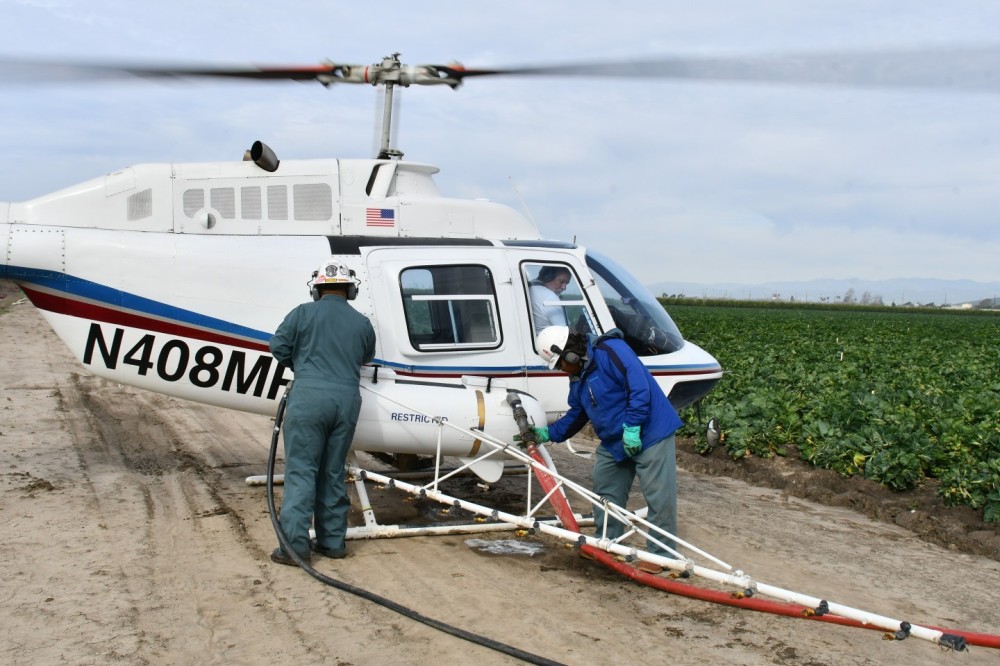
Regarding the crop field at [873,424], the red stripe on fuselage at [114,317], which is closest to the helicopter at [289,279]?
the red stripe on fuselage at [114,317]

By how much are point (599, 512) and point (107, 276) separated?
4476mm

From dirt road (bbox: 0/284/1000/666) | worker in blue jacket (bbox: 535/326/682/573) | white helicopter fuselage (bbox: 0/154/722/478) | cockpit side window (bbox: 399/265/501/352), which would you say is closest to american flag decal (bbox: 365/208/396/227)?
white helicopter fuselage (bbox: 0/154/722/478)

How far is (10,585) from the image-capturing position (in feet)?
18.6

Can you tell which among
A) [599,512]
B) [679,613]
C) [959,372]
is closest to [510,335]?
[599,512]

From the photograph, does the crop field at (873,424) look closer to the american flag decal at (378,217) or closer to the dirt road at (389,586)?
the dirt road at (389,586)

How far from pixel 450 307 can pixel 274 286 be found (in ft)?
4.89

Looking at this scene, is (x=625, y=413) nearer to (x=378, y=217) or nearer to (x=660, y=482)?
(x=660, y=482)

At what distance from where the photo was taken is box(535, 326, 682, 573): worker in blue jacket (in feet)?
21.0

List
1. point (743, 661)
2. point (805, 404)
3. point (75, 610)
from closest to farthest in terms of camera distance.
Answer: point (743, 661)
point (75, 610)
point (805, 404)

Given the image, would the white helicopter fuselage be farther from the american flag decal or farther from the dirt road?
the dirt road

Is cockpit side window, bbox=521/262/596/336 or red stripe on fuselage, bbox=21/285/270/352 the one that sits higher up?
cockpit side window, bbox=521/262/596/336

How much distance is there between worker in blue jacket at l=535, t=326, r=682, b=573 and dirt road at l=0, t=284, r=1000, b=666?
2.33ft

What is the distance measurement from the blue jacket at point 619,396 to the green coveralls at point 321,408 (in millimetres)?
1725

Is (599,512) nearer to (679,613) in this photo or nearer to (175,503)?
(679,613)
